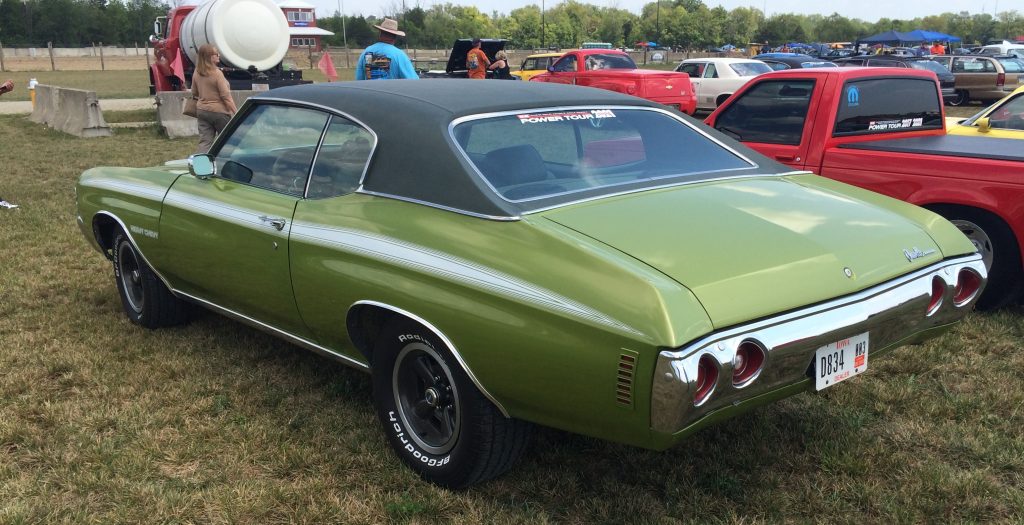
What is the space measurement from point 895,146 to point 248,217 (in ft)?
12.8

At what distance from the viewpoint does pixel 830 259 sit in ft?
8.89

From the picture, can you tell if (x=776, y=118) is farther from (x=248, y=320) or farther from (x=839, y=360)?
(x=248, y=320)

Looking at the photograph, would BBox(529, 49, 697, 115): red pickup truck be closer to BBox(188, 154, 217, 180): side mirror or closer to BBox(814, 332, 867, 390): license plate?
BBox(188, 154, 217, 180): side mirror

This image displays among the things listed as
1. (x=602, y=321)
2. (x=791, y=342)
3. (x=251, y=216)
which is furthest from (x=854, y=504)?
(x=251, y=216)

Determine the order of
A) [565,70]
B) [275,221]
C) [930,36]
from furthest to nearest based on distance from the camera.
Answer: [930,36] < [565,70] < [275,221]

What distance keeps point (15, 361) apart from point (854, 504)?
4.11 m

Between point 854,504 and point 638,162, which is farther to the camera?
point 638,162

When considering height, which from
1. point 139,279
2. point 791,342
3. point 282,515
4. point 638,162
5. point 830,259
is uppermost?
point 638,162

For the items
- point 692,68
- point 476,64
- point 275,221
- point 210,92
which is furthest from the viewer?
point 692,68

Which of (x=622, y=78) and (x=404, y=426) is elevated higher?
(x=622, y=78)

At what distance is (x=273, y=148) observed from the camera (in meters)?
4.08

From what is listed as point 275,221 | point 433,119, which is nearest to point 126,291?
point 275,221

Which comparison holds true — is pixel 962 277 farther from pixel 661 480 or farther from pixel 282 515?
pixel 282 515

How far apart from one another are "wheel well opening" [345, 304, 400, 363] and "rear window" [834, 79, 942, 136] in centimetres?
370
